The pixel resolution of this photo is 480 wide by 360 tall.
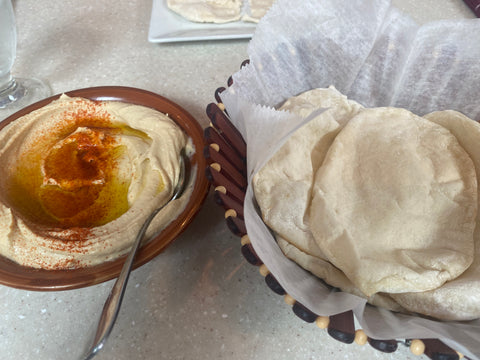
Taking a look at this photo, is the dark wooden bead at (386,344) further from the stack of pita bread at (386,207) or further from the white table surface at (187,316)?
the white table surface at (187,316)

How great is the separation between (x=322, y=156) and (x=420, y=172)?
0.57ft

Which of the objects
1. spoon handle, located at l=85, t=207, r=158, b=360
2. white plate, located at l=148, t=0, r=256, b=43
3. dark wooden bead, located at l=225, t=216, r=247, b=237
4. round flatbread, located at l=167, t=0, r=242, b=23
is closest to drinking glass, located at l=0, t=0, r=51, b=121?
white plate, located at l=148, t=0, r=256, b=43

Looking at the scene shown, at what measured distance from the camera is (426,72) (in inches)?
35.4

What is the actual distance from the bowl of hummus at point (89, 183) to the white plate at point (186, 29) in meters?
0.41

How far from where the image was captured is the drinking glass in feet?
3.32

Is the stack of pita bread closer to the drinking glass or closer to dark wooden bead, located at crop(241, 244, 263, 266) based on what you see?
dark wooden bead, located at crop(241, 244, 263, 266)

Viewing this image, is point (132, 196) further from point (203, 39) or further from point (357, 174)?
point (203, 39)

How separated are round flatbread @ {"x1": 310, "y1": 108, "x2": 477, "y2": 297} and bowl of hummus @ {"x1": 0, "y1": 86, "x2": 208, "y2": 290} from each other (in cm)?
27

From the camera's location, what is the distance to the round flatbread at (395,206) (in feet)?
1.86

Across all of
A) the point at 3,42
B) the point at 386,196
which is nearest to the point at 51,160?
the point at 3,42

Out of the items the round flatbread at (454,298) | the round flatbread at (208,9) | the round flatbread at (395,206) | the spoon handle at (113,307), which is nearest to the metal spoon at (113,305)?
the spoon handle at (113,307)

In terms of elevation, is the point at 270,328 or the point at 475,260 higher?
the point at 475,260

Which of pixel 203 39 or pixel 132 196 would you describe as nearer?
pixel 132 196

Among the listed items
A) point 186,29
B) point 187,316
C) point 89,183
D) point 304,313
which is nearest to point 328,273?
point 304,313
